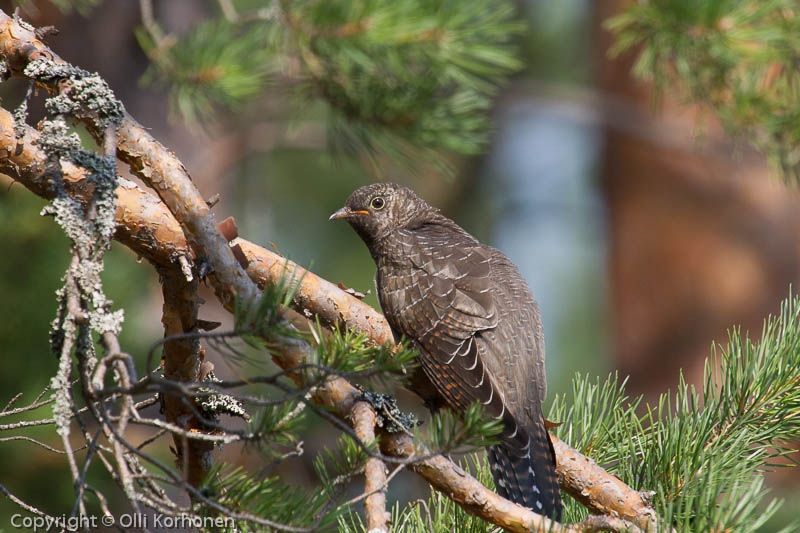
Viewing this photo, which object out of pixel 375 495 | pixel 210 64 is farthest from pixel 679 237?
pixel 375 495

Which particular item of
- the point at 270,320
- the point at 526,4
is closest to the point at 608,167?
the point at 526,4

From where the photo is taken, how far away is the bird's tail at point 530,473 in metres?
2.36

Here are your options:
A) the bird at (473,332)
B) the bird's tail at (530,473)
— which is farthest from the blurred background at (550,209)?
the bird's tail at (530,473)

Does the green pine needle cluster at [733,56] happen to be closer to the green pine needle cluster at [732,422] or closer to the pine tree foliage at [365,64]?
Result: the pine tree foliage at [365,64]

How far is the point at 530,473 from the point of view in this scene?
7.91 ft

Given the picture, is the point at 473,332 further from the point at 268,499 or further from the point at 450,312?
the point at 268,499

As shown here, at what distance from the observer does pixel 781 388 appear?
6.86 feet

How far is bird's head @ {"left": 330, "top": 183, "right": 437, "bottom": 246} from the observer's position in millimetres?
3670

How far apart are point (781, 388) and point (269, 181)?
9634 mm

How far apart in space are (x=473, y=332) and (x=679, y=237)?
4.14 meters

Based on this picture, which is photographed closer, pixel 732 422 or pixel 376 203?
pixel 732 422

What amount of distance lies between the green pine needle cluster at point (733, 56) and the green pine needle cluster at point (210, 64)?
184cm

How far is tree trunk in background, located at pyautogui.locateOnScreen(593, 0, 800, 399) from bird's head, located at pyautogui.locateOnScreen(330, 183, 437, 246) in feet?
10.0

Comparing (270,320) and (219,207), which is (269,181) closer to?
(219,207)
